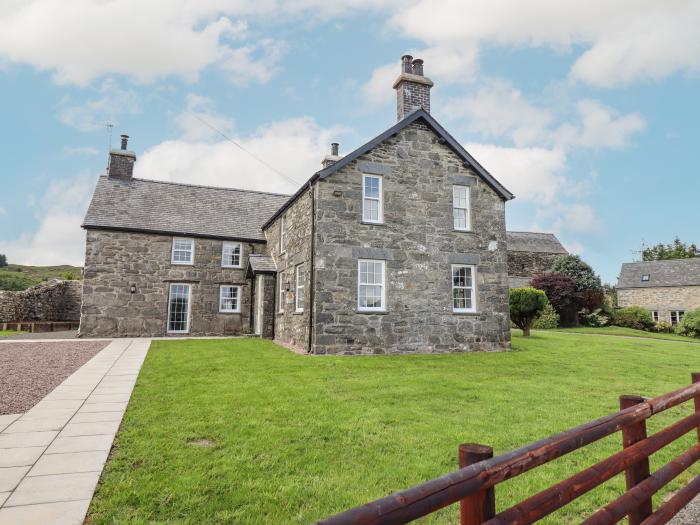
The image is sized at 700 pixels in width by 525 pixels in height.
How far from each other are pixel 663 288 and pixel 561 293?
17803mm

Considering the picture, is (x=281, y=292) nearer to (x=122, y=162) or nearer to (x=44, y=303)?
(x=122, y=162)

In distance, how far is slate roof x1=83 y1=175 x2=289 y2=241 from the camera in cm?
2070

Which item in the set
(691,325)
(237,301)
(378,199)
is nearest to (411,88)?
(378,199)

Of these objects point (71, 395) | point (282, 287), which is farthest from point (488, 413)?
point (282, 287)

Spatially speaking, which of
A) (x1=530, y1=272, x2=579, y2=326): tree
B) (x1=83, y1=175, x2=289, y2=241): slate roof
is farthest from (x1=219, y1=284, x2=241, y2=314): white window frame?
(x1=530, y1=272, x2=579, y2=326): tree

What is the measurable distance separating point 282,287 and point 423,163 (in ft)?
25.1

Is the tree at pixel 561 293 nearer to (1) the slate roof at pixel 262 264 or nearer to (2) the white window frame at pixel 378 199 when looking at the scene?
(1) the slate roof at pixel 262 264

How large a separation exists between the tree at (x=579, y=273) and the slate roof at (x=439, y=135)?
19455 millimetres

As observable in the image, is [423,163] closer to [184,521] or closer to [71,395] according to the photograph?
[71,395]

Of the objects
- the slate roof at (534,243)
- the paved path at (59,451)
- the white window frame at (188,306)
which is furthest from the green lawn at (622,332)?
the paved path at (59,451)

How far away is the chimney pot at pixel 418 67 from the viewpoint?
15.9m

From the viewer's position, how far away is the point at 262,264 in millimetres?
19500

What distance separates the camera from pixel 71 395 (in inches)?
288

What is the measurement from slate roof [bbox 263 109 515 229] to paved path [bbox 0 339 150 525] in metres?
8.56
